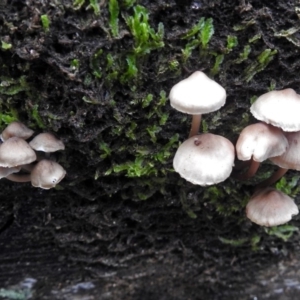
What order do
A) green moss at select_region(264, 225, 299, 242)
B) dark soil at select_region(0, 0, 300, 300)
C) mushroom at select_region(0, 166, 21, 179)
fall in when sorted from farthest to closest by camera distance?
green moss at select_region(264, 225, 299, 242) → mushroom at select_region(0, 166, 21, 179) → dark soil at select_region(0, 0, 300, 300)

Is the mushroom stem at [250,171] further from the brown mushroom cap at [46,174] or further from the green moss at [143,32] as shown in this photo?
the brown mushroom cap at [46,174]

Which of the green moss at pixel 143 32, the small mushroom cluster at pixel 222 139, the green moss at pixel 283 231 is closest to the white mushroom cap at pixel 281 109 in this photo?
the small mushroom cluster at pixel 222 139

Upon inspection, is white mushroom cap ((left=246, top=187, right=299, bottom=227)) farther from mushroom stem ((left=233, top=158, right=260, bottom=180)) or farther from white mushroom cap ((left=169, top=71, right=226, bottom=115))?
white mushroom cap ((left=169, top=71, right=226, bottom=115))

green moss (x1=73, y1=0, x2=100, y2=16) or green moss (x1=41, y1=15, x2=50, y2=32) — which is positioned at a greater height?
green moss (x1=73, y1=0, x2=100, y2=16)

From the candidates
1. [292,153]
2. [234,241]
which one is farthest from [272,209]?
[234,241]

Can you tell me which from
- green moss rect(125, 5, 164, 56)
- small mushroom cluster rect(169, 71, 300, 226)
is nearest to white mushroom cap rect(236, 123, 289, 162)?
small mushroom cluster rect(169, 71, 300, 226)

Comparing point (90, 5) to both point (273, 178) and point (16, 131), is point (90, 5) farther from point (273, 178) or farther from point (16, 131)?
point (273, 178)

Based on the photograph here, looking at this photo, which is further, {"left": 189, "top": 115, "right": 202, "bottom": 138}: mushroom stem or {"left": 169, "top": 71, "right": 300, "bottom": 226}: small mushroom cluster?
{"left": 189, "top": 115, "right": 202, "bottom": 138}: mushroom stem
